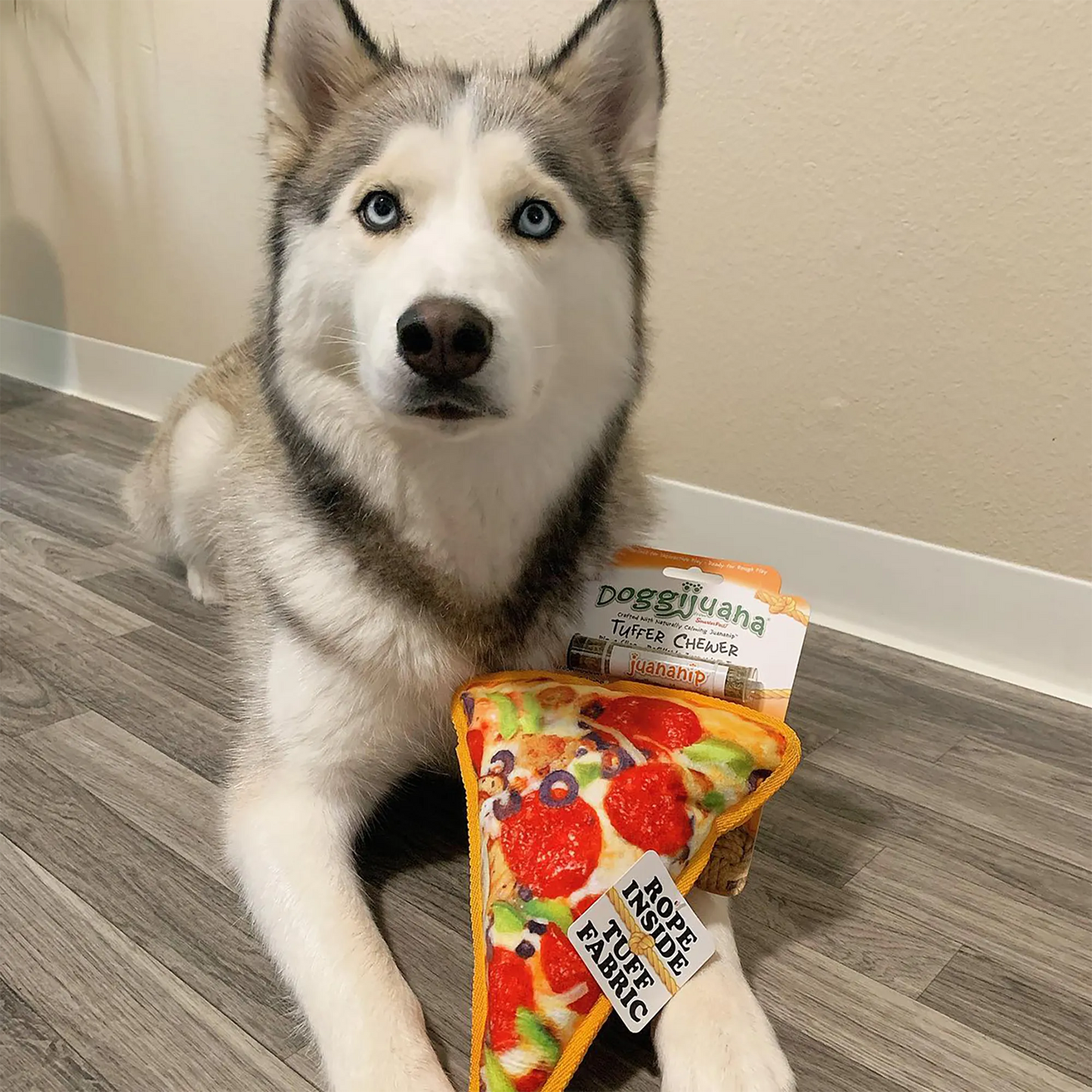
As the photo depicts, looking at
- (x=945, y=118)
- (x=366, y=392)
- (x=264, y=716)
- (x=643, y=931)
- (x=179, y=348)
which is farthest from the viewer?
(x=179, y=348)

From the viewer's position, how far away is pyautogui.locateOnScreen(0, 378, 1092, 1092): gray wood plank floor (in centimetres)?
102

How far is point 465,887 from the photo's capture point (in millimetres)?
1267

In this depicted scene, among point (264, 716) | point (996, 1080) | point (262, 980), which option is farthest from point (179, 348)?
point (996, 1080)

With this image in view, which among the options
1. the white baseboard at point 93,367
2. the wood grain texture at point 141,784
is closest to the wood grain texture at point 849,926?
the wood grain texture at point 141,784

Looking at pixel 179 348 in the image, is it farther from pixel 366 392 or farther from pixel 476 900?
pixel 476 900

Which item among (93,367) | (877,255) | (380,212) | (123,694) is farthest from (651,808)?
(93,367)

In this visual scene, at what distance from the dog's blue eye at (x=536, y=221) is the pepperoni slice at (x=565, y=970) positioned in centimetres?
78

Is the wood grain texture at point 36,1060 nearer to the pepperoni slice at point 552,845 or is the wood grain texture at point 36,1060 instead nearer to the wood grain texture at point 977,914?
the pepperoni slice at point 552,845

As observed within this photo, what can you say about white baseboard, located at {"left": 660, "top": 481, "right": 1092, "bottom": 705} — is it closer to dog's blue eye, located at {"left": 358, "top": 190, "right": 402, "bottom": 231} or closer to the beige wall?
the beige wall

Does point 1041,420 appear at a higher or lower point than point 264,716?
higher

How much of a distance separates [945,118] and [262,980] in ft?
5.85

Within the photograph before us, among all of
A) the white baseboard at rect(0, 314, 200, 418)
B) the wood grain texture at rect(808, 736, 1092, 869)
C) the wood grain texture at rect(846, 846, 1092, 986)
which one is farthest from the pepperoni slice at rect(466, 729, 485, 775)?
the white baseboard at rect(0, 314, 200, 418)

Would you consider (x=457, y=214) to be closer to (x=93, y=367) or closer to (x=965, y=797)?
(x=965, y=797)

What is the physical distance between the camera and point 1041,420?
5.85 ft
